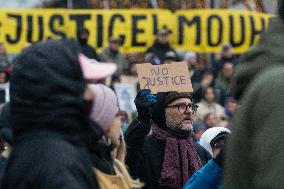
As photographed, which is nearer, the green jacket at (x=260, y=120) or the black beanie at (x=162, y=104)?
the green jacket at (x=260, y=120)

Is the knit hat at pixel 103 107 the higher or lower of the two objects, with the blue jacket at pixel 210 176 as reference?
higher

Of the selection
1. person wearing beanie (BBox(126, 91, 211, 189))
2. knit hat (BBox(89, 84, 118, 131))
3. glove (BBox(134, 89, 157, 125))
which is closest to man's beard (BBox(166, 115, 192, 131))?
person wearing beanie (BBox(126, 91, 211, 189))

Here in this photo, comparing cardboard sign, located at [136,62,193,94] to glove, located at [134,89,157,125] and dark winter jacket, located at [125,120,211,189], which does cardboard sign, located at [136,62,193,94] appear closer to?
glove, located at [134,89,157,125]

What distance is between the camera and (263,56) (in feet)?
11.2

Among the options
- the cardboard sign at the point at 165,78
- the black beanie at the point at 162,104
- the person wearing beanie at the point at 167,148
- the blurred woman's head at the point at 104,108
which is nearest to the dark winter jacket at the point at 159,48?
the cardboard sign at the point at 165,78

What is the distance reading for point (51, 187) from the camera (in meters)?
3.54

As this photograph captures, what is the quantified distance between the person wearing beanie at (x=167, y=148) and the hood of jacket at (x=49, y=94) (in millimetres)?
3609

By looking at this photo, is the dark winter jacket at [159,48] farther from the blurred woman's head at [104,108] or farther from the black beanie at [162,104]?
the blurred woman's head at [104,108]

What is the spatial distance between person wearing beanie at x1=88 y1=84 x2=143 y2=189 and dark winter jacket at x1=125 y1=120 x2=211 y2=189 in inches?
117

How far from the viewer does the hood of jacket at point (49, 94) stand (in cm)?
365

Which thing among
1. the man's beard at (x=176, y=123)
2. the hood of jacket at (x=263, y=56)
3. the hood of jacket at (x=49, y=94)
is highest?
the hood of jacket at (x=263, y=56)

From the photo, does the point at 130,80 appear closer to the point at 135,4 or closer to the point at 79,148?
the point at 135,4

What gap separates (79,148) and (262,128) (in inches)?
27.4

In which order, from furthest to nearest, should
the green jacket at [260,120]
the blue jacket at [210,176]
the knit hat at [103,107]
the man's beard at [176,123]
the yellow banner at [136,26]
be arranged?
the yellow banner at [136,26] → the man's beard at [176,123] → the blue jacket at [210,176] → the knit hat at [103,107] → the green jacket at [260,120]
